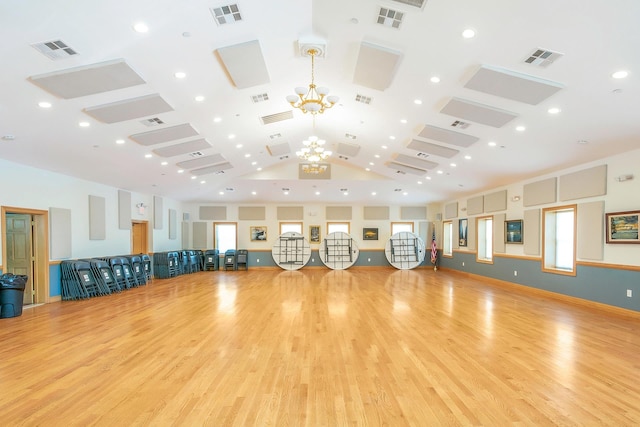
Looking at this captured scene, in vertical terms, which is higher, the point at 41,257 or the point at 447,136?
the point at 447,136

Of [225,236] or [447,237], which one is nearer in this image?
[447,237]

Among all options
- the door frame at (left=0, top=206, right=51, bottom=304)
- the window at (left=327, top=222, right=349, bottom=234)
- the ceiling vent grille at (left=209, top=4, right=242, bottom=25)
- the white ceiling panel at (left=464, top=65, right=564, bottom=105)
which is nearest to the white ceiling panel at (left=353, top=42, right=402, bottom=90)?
the white ceiling panel at (left=464, top=65, right=564, bottom=105)

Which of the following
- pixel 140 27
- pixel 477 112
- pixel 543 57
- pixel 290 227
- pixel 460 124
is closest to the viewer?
pixel 140 27

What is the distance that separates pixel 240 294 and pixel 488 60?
7.39m

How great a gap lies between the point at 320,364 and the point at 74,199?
320 inches

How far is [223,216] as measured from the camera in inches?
619

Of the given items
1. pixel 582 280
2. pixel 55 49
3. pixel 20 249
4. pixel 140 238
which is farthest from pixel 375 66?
pixel 140 238

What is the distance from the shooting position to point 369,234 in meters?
15.9

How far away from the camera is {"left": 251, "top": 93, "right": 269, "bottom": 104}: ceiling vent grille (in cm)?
654

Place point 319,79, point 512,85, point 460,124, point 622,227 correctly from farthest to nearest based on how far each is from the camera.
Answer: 1. point 460,124
2. point 622,227
3. point 319,79
4. point 512,85

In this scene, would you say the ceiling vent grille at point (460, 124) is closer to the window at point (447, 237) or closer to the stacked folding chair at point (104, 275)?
the window at point (447, 237)

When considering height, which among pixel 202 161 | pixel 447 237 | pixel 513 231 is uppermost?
pixel 202 161

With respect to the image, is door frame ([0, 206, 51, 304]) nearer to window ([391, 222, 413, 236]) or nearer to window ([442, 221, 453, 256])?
window ([391, 222, 413, 236])

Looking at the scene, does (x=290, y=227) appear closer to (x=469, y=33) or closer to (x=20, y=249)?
(x=20, y=249)
